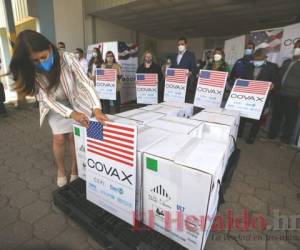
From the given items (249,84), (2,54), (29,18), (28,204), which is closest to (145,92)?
(249,84)

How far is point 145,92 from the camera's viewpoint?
3.86 metres

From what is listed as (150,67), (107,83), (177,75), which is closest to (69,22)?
(107,83)

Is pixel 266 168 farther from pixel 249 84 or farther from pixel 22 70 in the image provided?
pixel 22 70

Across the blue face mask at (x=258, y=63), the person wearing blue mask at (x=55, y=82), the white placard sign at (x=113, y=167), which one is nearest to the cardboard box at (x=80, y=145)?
the person wearing blue mask at (x=55, y=82)

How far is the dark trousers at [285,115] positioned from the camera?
9.34 ft

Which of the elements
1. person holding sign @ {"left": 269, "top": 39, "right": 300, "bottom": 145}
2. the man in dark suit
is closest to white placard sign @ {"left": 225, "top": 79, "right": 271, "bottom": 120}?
person holding sign @ {"left": 269, "top": 39, "right": 300, "bottom": 145}

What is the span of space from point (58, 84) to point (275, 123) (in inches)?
126

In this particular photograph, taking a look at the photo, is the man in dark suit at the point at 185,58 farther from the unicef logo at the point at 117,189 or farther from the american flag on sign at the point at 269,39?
the unicef logo at the point at 117,189

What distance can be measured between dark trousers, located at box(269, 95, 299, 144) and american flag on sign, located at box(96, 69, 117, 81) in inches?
116

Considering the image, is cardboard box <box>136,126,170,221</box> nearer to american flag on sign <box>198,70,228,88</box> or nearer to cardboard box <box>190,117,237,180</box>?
cardboard box <box>190,117,237,180</box>

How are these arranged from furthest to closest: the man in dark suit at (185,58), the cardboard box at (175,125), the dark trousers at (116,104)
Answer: the dark trousers at (116,104) < the man in dark suit at (185,58) < the cardboard box at (175,125)

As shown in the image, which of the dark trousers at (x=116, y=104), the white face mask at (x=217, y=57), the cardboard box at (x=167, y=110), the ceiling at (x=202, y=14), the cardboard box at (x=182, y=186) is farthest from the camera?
the ceiling at (x=202, y=14)

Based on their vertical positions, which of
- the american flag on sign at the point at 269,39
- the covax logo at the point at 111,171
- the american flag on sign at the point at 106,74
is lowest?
the covax logo at the point at 111,171

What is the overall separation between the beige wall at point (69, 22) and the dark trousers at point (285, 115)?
20.8 ft
